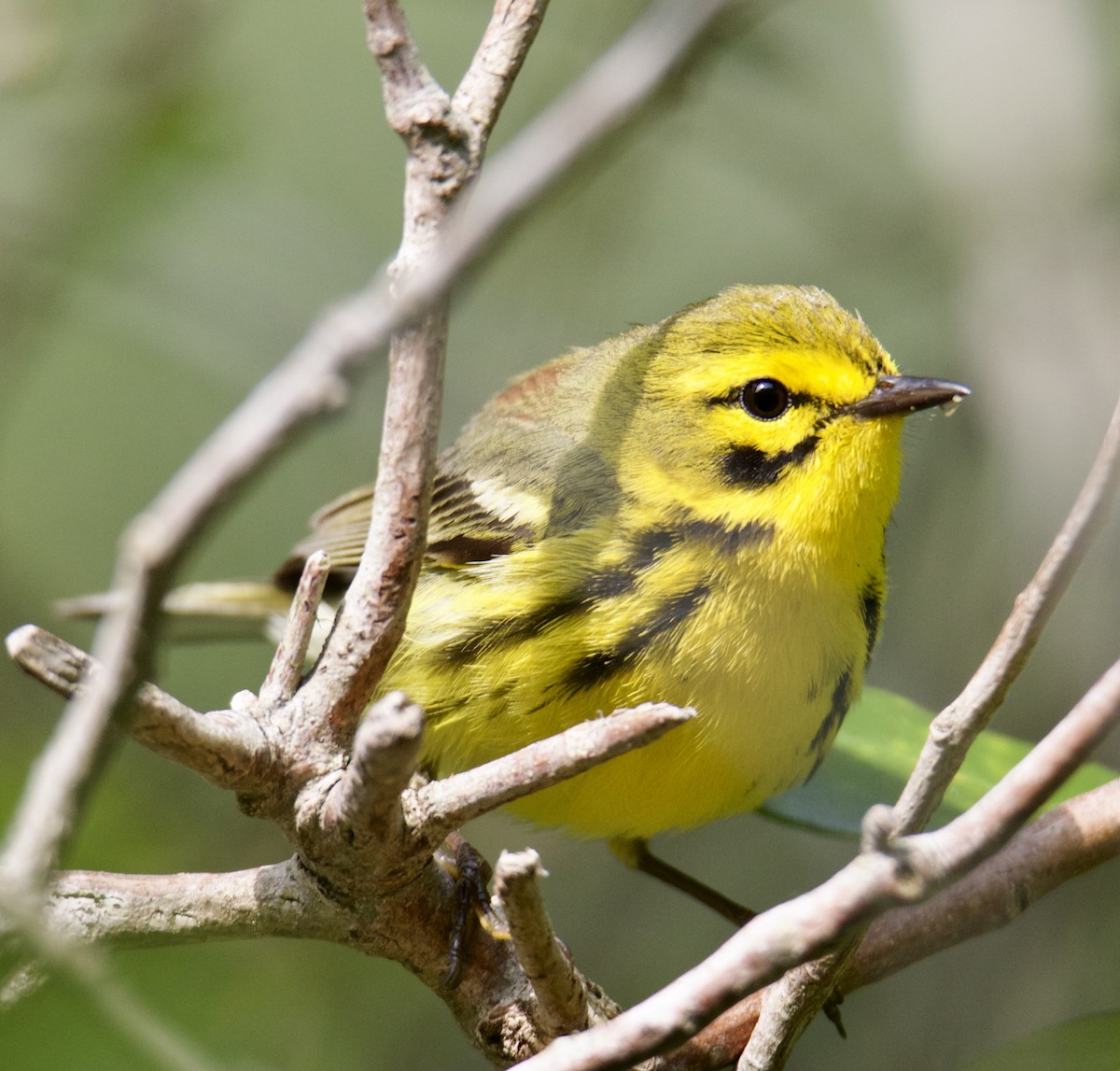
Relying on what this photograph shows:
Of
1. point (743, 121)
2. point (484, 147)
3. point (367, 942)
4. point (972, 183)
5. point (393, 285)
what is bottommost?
point (367, 942)

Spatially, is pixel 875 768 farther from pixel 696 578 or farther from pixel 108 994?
pixel 108 994

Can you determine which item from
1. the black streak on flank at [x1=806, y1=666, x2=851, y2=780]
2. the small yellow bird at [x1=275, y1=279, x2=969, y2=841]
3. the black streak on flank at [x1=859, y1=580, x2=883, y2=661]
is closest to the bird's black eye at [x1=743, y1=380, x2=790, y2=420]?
the small yellow bird at [x1=275, y1=279, x2=969, y2=841]

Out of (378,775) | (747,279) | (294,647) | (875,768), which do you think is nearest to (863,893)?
(378,775)

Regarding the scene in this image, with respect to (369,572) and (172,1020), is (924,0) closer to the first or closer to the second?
(369,572)

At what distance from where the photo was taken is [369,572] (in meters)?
1.79

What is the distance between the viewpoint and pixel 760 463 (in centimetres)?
274

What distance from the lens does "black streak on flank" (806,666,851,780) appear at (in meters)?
2.73

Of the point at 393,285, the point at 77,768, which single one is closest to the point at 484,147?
the point at 393,285

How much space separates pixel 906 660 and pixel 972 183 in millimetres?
1630

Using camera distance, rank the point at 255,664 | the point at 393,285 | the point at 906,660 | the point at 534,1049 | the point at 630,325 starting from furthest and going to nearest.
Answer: the point at 255,664 → the point at 906,660 → the point at 630,325 → the point at 534,1049 → the point at 393,285

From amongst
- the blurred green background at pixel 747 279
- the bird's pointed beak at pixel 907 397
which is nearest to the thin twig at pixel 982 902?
the blurred green background at pixel 747 279

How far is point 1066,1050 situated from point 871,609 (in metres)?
1.08

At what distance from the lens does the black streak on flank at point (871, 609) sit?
9.17 feet

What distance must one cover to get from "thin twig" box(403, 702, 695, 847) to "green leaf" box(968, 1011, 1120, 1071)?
2.66ft
